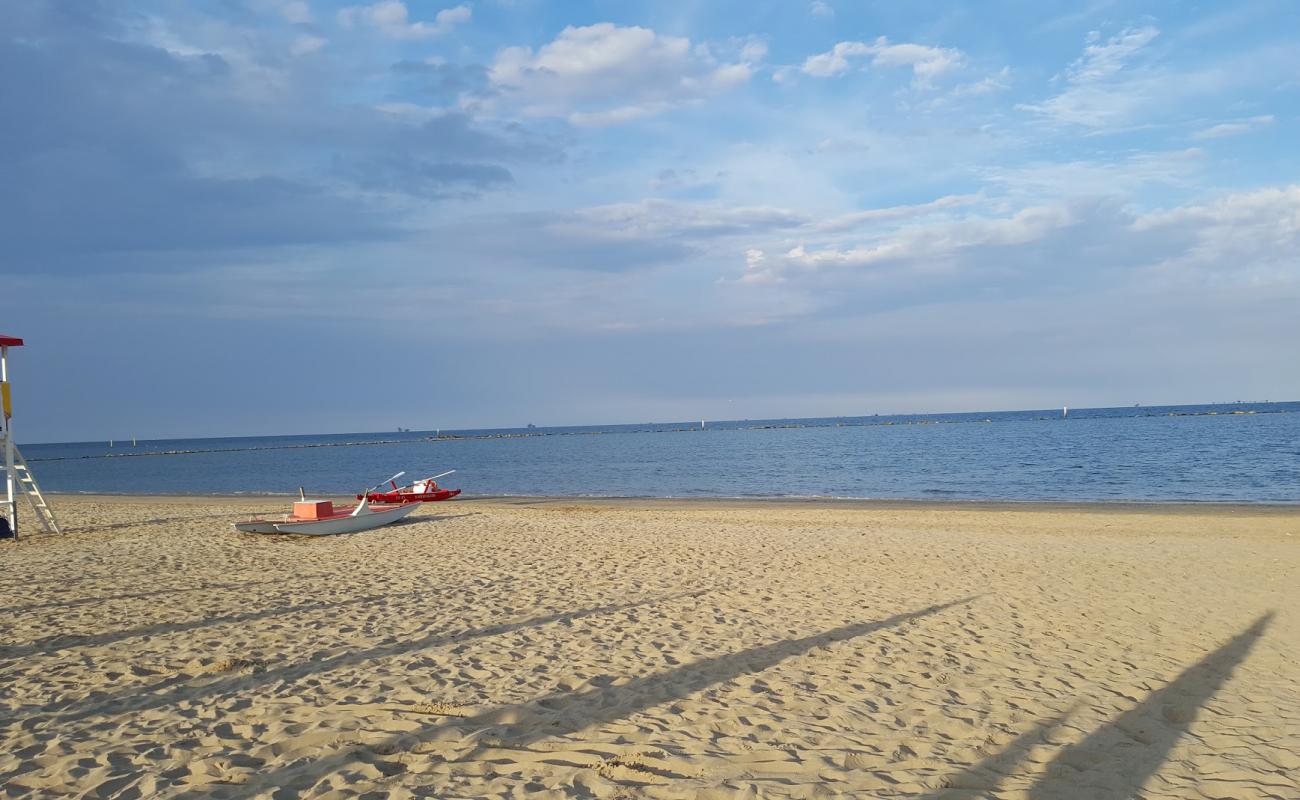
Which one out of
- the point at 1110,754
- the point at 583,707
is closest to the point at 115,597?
the point at 583,707

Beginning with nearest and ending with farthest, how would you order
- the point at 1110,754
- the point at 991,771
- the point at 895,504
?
the point at 991,771 → the point at 1110,754 → the point at 895,504

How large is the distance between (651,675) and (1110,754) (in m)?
3.24

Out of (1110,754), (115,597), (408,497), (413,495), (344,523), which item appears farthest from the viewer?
(413,495)

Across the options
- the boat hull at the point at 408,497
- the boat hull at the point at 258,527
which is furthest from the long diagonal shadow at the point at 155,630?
the boat hull at the point at 408,497

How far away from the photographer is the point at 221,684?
21.0ft

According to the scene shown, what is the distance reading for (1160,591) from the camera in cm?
1066

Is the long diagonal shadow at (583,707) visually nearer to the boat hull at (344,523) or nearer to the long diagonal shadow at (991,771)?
the long diagonal shadow at (991,771)

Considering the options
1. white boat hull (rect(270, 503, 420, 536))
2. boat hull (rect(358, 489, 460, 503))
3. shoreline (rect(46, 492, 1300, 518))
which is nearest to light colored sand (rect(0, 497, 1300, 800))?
white boat hull (rect(270, 503, 420, 536))

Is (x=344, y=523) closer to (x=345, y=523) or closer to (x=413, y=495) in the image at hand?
(x=345, y=523)

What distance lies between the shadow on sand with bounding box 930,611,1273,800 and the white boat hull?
14.2 m

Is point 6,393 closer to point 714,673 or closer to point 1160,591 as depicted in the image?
point 714,673

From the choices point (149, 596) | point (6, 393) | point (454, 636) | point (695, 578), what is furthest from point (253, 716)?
point (6, 393)

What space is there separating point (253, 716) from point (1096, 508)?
24.0 metres

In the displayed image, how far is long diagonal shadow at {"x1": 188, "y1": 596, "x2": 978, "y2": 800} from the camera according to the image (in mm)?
4754
